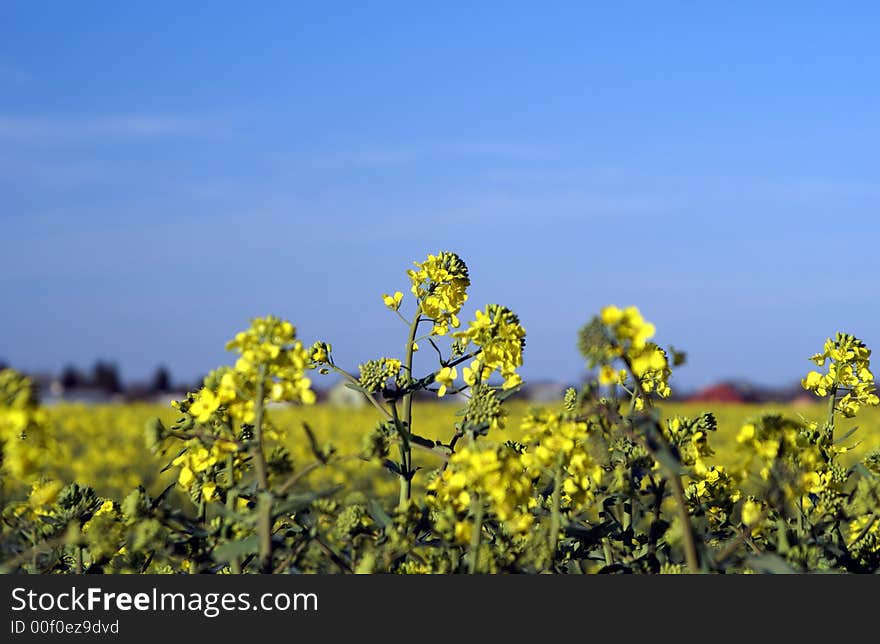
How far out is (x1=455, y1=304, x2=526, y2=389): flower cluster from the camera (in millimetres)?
3221

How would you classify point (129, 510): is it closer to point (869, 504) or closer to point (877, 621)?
point (877, 621)

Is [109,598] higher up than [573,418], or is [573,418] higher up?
[573,418]

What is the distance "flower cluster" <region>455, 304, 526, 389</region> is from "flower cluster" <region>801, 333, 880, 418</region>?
142cm

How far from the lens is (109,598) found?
2.62 m

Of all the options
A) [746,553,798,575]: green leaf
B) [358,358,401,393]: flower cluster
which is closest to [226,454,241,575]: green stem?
[358,358,401,393]: flower cluster

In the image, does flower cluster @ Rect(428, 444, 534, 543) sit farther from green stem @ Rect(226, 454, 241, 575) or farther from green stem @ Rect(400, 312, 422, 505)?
green stem @ Rect(226, 454, 241, 575)

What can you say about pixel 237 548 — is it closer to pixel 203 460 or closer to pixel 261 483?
pixel 261 483

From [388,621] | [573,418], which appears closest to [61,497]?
[388,621]

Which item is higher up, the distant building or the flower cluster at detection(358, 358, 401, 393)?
the distant building

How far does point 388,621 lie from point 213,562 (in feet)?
2.19

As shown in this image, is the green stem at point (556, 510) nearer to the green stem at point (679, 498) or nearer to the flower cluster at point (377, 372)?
the green stem at point (679, 498)

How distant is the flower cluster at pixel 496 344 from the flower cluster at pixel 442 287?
530mm

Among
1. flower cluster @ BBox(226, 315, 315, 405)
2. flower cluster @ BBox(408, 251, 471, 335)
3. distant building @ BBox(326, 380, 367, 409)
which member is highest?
distant building @ BBox(326, 380, 367, 409)

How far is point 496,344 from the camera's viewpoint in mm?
3248
